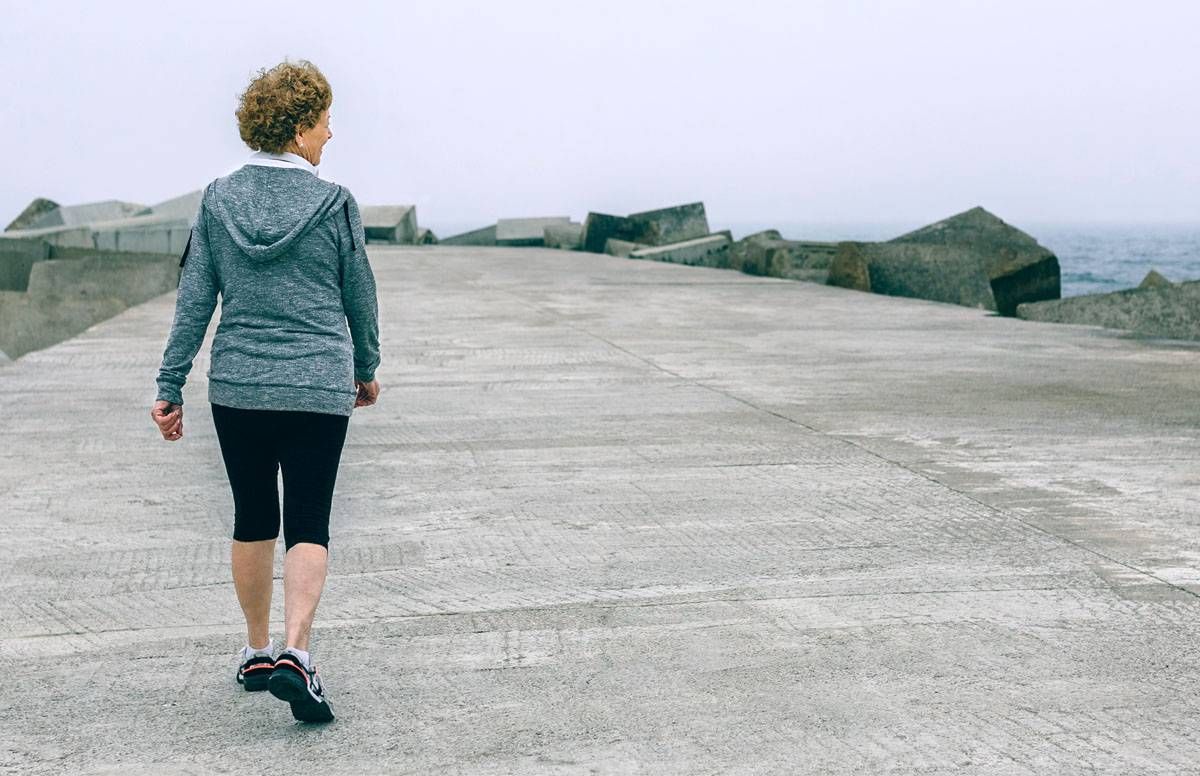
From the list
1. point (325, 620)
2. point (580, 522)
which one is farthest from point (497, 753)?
point (580, 522)

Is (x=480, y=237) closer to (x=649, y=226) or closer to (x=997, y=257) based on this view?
(x=649, y=226)

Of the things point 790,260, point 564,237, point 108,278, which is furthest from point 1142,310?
point 564,237

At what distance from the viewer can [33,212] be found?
41.8 m

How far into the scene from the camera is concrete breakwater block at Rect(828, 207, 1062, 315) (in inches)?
760

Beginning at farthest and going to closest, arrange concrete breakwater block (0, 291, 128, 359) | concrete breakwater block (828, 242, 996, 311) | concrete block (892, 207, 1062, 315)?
concrete breakwater block (828, 242, 996, 311), concrete breakwater block (0, 291, 128, 359), concrete block (892, 207, 1062, 315)

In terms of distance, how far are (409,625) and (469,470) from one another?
2649mm

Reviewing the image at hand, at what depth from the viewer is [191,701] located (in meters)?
4.12

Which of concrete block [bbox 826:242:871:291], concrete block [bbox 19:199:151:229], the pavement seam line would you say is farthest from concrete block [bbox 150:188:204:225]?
the pavement seam line

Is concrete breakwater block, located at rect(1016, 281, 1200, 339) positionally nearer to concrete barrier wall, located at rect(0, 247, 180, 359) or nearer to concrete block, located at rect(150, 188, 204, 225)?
concrete barrier wall, located at rect(0, 247, 180, 359)

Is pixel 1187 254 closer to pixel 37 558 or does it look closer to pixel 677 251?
pixel 677 251

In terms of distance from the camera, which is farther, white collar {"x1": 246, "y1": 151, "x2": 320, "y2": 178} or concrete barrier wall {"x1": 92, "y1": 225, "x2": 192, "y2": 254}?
concrete barrier wall {"x1": 92, "y1": 225, "x2": 192, "y2": 254}

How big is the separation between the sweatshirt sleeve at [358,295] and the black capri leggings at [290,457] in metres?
0.18

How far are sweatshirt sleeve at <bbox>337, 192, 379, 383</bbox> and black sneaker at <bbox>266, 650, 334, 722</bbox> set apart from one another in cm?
76

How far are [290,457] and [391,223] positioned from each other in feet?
128
